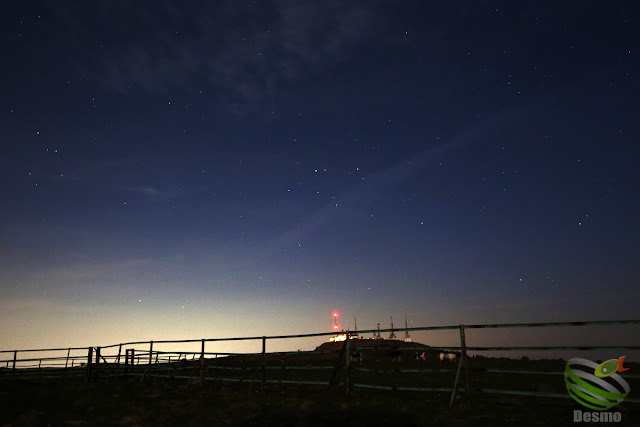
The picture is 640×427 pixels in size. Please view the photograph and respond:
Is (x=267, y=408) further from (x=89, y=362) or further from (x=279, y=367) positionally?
(x=89, y=362)

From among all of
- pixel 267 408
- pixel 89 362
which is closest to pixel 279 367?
pixel 267 408

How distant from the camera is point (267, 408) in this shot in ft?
29.7

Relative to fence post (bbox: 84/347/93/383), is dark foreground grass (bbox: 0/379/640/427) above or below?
below

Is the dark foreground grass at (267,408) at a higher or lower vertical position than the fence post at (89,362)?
lower

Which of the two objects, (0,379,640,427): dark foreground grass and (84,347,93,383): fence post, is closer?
(0,379,640,427): dark foreground grass

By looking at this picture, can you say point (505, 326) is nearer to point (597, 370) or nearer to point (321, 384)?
point (597, 370)

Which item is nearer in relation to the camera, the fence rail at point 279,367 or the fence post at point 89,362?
the fence rail at point 279,367

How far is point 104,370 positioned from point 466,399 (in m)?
16.6

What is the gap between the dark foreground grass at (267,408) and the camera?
6844 mm

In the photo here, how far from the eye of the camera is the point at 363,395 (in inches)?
389

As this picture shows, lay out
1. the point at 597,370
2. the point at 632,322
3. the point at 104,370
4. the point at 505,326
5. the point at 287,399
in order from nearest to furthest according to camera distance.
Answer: the point at 632,322, the point at 597,370, the point at 505,326, the point at 287,399, the point at 104,370

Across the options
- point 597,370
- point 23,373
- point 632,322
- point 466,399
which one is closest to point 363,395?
point 466,399

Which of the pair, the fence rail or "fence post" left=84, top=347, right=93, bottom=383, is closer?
the fence rail

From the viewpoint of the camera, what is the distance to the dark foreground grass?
22.5ft
